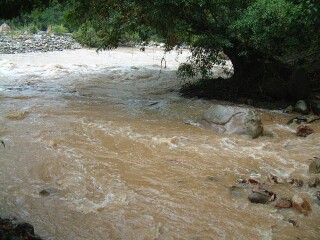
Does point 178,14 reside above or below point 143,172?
above

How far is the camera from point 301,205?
14.3 ft

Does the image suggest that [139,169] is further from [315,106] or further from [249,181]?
[315,106]

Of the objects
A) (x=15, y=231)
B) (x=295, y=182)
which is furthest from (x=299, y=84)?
(x=15, y=231)

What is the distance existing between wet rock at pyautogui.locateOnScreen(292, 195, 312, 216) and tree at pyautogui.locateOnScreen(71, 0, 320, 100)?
357 cm

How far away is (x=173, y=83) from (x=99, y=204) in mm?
9360

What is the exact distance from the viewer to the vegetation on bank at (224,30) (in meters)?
7.65

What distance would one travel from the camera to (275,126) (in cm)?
810

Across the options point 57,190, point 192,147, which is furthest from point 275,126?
point 57,190

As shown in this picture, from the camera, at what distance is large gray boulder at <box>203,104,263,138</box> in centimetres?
723

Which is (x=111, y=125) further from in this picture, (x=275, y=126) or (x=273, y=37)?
(x=273, y=37)

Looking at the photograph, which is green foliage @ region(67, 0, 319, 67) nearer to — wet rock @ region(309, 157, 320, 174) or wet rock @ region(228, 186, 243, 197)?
wet rock @ region(309, 157, 320, 174)

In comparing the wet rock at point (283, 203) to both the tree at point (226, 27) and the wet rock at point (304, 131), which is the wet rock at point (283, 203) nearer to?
the wet rock at point (304, 131)

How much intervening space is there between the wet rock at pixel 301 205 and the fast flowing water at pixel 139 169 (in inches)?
3.0

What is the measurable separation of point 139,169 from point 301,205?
94.8 inches
